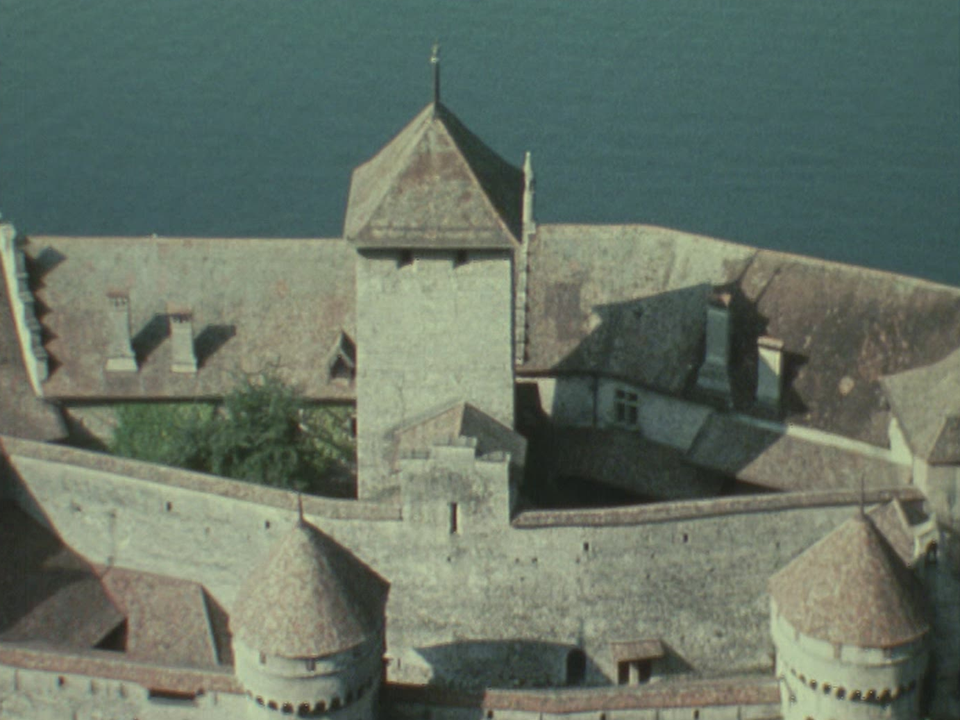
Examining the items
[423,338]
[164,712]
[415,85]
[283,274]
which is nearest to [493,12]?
[415,85]

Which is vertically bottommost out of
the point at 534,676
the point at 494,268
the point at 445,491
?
the point at 534,676

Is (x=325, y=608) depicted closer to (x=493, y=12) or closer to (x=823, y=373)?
(x=823, y=373)

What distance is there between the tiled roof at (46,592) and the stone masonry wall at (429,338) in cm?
710

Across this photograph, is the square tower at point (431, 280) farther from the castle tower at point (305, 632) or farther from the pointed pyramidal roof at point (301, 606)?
the pointed pyramidal roof at point (301, 606)

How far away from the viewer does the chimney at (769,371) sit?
48.4 metres

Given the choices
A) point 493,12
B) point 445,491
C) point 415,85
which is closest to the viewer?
point 445,491

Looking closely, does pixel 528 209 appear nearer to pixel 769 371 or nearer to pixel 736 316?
pixel 736 316

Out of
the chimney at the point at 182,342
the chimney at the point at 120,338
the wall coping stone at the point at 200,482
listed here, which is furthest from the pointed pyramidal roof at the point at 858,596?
the chimney at the point at 120,338

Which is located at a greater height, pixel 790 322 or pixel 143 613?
pixel 790 322

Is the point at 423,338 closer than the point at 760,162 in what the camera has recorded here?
Yes

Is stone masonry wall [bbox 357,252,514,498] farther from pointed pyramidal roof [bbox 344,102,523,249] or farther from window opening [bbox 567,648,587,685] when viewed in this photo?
window opening [bbox 567,648,587,685]

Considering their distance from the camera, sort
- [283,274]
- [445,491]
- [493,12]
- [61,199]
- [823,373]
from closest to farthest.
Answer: [445,491] → [823,373] → [283,274] → [61,199] → [493,12]

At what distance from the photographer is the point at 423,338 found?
1778 inches

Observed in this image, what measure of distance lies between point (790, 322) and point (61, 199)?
39406mm
